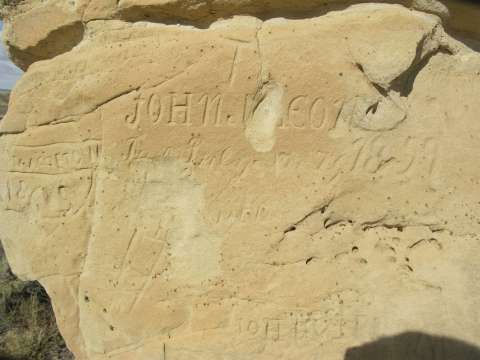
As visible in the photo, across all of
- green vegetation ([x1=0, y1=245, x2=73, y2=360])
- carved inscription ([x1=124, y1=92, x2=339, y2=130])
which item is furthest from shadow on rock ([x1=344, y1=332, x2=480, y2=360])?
green vegetation ([x1=0, y1=245, x2=73, y2=360])

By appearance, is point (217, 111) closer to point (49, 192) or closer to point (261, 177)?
point (261, 177)

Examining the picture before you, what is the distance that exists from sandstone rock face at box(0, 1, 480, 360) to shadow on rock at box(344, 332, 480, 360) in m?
0.05

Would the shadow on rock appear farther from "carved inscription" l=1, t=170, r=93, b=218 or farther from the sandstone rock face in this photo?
"carved inscription" l=1, t=170, r=93, b=218

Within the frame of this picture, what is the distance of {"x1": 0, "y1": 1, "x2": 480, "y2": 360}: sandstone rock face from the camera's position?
5.77 feet

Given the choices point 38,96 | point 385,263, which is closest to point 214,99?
point 38,96

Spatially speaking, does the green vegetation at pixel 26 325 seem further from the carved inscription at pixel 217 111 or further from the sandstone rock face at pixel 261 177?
the carved inscription at pixel 217 111

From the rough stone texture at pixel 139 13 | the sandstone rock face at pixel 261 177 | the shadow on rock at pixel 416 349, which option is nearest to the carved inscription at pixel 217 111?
the sandstone rock face at pixel 261 177

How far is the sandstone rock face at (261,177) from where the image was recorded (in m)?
1.76

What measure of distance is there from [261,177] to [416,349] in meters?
0.97

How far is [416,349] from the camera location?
6.07 feet

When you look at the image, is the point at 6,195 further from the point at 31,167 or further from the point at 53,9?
the point at 53,9

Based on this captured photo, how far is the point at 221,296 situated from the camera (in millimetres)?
1878

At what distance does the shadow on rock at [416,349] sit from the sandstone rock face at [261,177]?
0.18ft

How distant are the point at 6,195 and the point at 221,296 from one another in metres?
1.06
